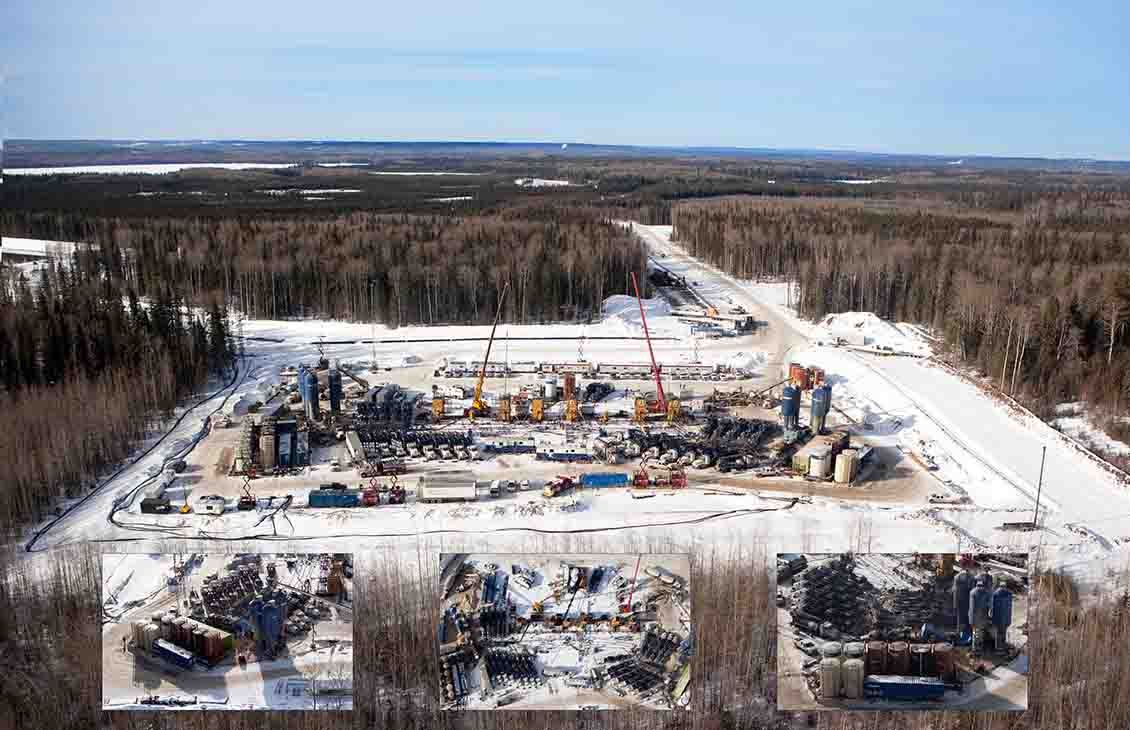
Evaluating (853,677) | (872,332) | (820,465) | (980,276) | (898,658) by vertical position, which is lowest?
(820,465)

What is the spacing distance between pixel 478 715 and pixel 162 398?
16.9 metres

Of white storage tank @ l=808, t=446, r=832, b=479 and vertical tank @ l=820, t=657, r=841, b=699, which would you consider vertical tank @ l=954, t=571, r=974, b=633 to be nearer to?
vertical tank @ l=820, t=657, r=841, b=699

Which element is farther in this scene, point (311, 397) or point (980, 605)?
point (311, 397)

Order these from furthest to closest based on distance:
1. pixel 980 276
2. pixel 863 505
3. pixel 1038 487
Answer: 1. pixel 980 276
2. pixel 1038 487
3. pixel 863 505

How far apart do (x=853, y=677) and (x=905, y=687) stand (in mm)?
539

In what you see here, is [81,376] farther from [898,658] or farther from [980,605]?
[980,605]

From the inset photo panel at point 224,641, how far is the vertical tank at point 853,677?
18.7 feet

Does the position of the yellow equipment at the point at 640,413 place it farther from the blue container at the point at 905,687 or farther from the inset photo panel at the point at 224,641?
the blue container at the point at 905,687

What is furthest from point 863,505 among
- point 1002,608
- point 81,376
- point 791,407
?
point 81,376

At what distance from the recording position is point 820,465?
63.7ft

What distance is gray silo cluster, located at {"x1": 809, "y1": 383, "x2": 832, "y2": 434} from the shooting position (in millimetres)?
22094

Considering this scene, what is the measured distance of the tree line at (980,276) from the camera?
25.8 metres

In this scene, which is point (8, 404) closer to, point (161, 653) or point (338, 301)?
point (161, 653)

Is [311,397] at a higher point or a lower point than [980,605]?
lower
